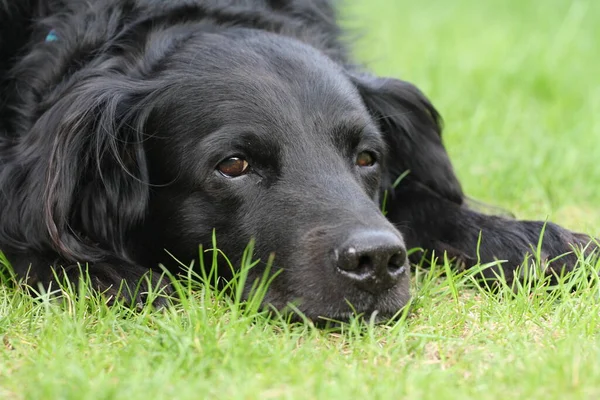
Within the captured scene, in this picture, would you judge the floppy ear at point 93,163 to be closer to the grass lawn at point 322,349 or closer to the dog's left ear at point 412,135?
the grass lawn at point 322,349

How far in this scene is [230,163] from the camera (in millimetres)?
3078

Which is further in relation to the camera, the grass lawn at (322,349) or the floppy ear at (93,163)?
the floppy ear at (93,163)

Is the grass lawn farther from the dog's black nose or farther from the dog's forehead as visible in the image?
the dog's forehead

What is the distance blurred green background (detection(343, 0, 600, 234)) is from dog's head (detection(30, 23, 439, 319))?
1.41 metres

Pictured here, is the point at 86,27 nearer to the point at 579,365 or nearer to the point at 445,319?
the point at 445,319

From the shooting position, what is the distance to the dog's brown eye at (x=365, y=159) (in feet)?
11.0

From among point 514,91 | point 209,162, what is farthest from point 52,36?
point 514,91

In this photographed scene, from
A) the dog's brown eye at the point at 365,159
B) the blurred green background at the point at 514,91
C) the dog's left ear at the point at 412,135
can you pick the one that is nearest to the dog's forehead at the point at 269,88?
the dog's brown eye at the point at 365,159

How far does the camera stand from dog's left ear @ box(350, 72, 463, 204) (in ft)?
12.5

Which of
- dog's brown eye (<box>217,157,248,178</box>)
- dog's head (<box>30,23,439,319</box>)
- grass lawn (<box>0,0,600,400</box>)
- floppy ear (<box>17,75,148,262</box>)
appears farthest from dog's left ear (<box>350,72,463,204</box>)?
floppy ear (<box>17,75,148,262</box>)

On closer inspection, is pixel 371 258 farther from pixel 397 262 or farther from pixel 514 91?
pixel 514 91

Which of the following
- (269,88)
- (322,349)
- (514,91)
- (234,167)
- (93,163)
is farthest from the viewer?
(514,91)

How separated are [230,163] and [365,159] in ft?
1.86

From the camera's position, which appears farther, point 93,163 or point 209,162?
Result: point 93,163
